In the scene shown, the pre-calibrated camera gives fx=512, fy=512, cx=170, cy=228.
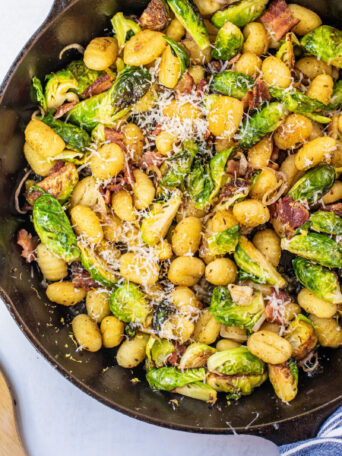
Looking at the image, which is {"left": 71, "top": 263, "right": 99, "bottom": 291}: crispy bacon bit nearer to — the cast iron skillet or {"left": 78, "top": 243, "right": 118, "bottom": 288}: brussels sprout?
{"left": 78, "top": 243, "right": 118, "bottom": 288}: brussels sprout

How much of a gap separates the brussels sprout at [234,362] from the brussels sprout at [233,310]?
0.11 metres

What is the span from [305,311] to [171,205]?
757 millimetres

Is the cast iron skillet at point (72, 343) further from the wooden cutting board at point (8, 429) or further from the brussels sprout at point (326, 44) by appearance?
the wooden cutting board at point (8, 429)

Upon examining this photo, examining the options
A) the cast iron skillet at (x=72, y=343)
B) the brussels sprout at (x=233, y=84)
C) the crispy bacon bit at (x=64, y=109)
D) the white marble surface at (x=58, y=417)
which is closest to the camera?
the cast iron skillet at (x=72, y=343)

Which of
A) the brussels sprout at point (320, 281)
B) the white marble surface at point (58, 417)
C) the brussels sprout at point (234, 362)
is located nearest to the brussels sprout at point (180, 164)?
the brussels sprout at point (320, 281)

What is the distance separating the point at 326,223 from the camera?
2.13 metres

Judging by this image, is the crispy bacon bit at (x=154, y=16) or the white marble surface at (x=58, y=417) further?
the white marble surface at (x=58, y=417)

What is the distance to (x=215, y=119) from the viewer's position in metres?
2.11

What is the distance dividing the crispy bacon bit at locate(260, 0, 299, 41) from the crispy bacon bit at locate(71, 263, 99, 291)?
133cm

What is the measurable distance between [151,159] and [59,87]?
52 centimetres

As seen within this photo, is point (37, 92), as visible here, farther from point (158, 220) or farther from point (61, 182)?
point (158, 220)

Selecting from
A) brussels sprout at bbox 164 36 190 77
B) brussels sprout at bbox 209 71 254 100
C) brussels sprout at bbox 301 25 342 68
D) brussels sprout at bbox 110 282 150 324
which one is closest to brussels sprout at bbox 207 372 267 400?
brussels sprout at bbox 110 282 150 324

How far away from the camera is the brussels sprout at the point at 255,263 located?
2.11m

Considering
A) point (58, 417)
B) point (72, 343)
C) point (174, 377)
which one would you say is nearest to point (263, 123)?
point (174, 377)
